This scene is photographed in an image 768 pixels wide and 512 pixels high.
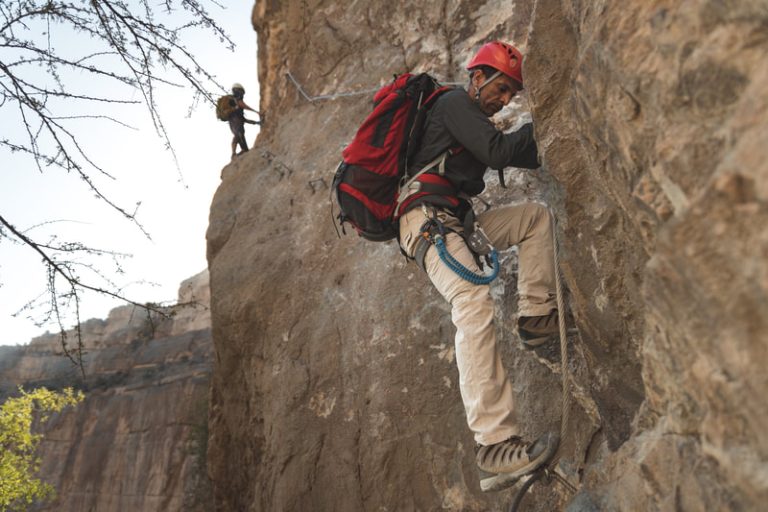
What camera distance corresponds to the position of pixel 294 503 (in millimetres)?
5871

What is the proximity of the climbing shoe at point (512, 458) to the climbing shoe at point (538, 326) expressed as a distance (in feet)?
3.22

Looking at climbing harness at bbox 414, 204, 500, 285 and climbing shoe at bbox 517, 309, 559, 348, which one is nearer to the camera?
climbing harness at bbox 414, 204, 500, 285

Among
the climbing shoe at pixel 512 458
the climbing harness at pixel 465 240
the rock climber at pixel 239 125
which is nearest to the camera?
the climbing shoe at pixel 512 458

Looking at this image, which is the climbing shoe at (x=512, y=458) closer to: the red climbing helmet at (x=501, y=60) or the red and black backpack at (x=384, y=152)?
the red and black backpack at (x=384, y=152)

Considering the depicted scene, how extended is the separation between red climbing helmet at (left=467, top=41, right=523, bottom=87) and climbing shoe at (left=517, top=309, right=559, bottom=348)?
4.94ft

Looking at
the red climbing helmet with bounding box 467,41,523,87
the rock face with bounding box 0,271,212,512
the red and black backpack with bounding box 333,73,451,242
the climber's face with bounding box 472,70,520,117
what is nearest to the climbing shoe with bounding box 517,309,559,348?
the red and black backpack with bounding box 333,73,451,242

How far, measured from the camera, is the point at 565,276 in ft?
12.4

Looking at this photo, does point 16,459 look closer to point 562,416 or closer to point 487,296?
point 487,296

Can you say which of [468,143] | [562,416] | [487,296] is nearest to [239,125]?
[468,143]

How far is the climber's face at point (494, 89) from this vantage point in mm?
4031

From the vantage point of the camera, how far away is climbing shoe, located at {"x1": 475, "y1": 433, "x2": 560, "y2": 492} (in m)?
3.19

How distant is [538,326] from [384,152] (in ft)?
4.86

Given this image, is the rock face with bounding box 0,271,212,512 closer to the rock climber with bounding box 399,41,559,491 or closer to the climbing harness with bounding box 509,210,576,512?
the rock climber with bounding box 399,41,559,491

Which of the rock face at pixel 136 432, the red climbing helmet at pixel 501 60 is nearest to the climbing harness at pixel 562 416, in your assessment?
the red climbing helmet at pixel 501 60
